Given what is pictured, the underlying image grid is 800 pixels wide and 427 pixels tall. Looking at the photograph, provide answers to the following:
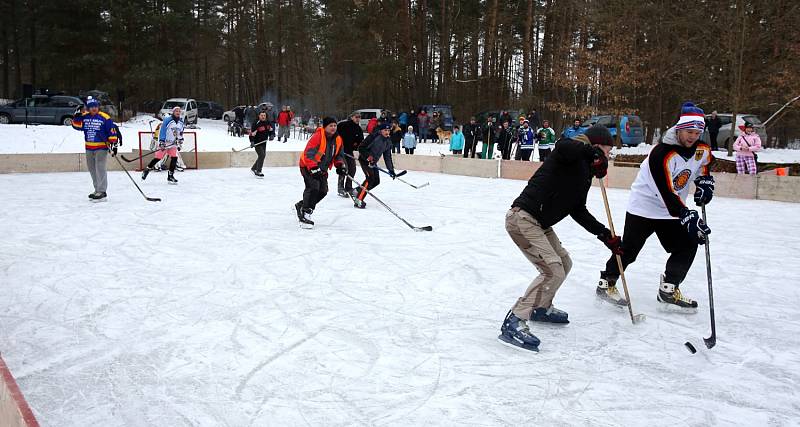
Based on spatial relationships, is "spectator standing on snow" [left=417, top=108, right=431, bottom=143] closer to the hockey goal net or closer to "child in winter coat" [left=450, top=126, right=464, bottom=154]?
"child in winter coat" [left=450, top=126, right=464, bottom=154]

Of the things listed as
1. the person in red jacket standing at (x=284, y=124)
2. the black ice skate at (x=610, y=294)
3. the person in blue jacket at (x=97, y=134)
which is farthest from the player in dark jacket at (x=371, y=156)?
the person in red jacket standing at (x=284, y=124)

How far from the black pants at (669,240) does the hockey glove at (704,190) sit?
0.27m

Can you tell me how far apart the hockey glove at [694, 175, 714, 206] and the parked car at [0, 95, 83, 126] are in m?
24.8

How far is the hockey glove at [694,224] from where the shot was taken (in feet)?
14.4

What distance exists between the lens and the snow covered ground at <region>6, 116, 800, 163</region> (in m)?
19.2

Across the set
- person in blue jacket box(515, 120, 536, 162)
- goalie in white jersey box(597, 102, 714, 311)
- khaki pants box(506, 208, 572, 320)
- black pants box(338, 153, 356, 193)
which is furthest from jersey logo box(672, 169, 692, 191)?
person in blue jacket box(515, 120, 536, 162)

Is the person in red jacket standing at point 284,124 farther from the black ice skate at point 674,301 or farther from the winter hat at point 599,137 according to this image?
the winter hat at point 599,137

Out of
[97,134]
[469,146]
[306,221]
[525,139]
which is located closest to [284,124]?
[469,146]

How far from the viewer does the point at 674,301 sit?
5102mm

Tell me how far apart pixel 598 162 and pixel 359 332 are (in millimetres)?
1975

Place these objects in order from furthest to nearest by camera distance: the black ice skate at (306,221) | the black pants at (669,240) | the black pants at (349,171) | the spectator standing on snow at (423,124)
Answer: the spectator standing on snow at (423,124)
the black pants at (349,171)
the black ice skate at (306,221)
the black pants at (669,240)

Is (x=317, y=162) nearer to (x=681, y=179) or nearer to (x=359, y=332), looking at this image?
(x=359, y=332)

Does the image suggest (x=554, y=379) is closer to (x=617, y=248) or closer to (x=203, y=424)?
(x=617, y=248)

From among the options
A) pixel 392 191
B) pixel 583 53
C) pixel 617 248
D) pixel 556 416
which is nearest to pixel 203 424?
pixel 556 416
